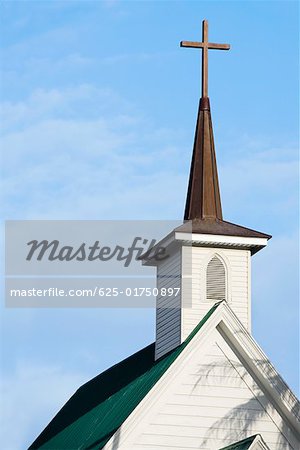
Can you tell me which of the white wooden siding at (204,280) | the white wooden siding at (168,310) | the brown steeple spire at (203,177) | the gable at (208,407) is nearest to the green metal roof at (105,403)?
the gable at (208,407)

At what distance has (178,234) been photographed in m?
36.2

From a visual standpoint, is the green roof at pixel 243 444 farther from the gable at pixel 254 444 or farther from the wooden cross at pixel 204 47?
the wooden cross at pixel 204 47

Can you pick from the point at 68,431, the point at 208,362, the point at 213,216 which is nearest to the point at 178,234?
the point at 213,216

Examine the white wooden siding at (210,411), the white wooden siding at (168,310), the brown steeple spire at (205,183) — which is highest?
the brown steeple spire at (205,183)

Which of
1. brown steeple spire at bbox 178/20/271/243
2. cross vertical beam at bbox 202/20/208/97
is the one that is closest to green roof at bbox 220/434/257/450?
brown steeple spire at bbox 178/20/271/243

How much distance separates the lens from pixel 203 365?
33.8m

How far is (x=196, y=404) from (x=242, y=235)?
5057 millimetres

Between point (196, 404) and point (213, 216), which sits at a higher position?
point (213, 216)

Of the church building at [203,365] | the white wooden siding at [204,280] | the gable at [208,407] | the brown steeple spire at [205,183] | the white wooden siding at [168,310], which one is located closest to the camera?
the gable at [208,407]

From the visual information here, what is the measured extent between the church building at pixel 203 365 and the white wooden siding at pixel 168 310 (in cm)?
3

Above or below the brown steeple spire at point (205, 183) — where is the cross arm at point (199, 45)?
above

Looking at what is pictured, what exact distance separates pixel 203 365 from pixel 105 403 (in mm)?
4449

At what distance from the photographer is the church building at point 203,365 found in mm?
33125

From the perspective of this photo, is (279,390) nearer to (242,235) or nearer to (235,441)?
(235,441)
